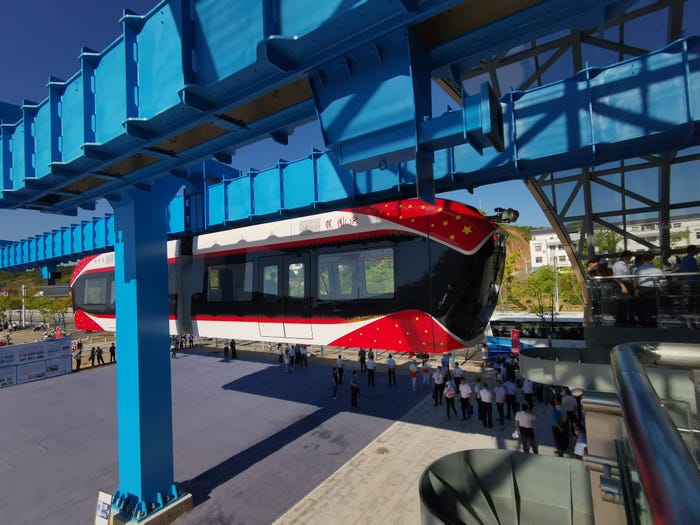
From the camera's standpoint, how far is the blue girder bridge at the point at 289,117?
3525 mm

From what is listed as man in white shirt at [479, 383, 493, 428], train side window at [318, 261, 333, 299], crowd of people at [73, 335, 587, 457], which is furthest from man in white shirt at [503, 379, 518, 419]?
train side window at [318, 261, 333, 299]

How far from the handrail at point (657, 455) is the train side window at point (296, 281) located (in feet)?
23.7

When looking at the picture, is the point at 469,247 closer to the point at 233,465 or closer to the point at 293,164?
the point at 293,164

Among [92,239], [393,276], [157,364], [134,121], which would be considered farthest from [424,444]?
[92,239]

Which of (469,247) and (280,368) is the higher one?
(469,247)

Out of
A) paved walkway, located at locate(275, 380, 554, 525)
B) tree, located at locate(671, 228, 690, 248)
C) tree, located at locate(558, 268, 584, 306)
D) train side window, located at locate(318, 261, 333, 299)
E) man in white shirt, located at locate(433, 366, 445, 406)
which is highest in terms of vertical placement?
tree, located at locate(671, 228, 690, 248)

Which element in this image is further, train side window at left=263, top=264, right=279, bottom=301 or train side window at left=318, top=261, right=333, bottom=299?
train side window at left=263, top=264, right=279, bottom=301

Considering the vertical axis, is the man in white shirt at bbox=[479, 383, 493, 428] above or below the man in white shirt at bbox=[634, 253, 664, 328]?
below

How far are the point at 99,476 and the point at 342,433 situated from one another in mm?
6530

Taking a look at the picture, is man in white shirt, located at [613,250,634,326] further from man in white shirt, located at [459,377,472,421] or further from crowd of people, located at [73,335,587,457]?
man in white shirt, located at [459,377,472,421]

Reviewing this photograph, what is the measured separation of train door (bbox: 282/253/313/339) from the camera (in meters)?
8.20

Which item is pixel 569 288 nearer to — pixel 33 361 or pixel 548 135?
pixel 548 135

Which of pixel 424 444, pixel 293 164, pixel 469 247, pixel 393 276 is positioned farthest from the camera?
pixel 424 444

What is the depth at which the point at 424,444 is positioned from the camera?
1055cm
